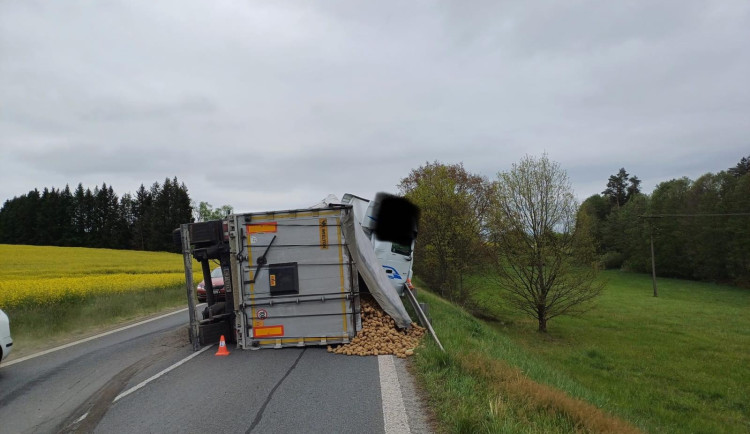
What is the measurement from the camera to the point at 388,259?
521 inches

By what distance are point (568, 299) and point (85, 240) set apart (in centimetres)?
8245

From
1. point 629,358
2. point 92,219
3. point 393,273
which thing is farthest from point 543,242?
point 92,219

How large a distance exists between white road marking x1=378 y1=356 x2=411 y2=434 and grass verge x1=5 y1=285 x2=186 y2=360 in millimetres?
7406

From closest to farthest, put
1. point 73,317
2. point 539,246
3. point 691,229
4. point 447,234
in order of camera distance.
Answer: point 73,317 < point 539,246 < point 447,234 < point 691,229

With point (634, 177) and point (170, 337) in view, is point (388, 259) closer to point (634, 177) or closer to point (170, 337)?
point (170, 337)

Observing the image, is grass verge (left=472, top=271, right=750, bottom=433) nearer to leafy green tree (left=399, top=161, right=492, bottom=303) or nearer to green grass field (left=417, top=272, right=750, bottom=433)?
green grass field (left=417, top=272, right=750, bottom=433)

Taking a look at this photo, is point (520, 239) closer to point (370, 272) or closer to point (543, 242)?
point (543, 242)

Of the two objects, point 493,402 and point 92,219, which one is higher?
point 92,219

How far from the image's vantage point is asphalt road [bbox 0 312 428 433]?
469cm

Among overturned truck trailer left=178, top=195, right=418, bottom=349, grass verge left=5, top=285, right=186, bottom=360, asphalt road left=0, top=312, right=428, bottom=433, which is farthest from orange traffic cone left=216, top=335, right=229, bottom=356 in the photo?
grass verge left=5, top=285, right=186, bottom=360

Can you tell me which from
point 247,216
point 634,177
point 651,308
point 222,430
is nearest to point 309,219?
point 247,216

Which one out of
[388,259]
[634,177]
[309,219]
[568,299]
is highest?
[634,177]

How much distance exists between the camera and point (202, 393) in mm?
5738

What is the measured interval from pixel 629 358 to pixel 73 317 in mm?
19160
